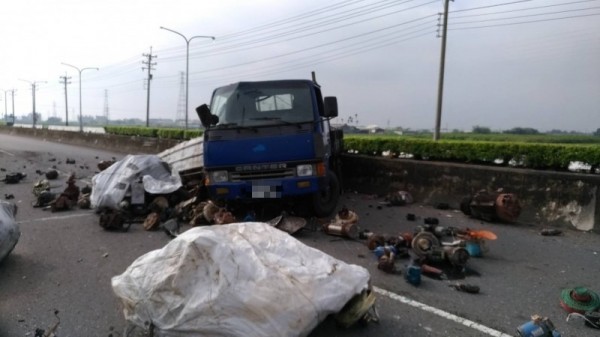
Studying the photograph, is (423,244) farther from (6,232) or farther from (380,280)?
(6,232)

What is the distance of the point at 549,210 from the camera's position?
24.4ft

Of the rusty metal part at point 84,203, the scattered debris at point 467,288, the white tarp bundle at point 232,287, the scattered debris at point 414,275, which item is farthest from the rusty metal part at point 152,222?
the scattered debris at point 467,288

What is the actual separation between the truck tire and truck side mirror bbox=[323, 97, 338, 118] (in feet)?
3.28

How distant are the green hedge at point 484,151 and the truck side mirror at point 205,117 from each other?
5.18 metres

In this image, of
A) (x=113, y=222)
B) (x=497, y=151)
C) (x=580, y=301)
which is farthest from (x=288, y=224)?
(x=497, y=151)

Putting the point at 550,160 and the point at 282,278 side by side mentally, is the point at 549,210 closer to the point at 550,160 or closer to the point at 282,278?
the point at 550,160

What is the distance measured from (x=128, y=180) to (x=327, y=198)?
11.4 ft

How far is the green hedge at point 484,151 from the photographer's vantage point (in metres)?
7.90

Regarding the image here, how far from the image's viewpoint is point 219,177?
6766 mm

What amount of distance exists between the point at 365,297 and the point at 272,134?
3667 mm

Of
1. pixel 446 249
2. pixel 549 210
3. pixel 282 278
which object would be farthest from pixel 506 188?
pixel 282 278

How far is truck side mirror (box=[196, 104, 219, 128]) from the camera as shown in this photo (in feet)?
23.3

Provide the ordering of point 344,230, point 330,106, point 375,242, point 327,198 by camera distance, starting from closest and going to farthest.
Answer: point 375,242 < point 344,230 < point 330,106 < point 327,198

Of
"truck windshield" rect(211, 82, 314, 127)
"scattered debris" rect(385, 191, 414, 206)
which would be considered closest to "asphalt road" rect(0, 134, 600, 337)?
"scattered debris" rect(385, 191, 414, 206)
